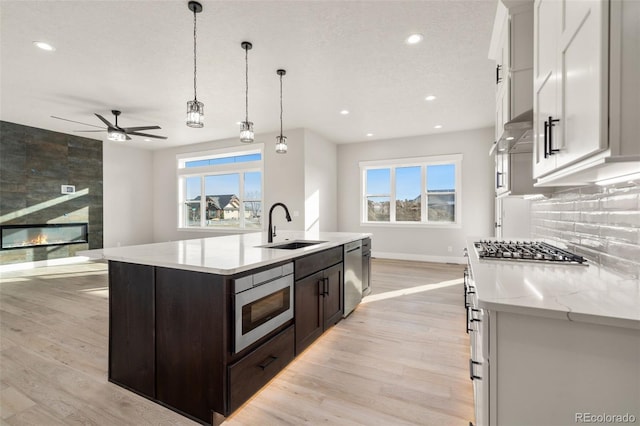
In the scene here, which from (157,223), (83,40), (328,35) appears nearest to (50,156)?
(157,223)

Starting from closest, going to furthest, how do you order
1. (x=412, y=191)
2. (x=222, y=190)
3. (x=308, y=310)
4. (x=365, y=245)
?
(x=308, y=310), (x=365, y=245), (x=412, y=191), (x=222, y=190)

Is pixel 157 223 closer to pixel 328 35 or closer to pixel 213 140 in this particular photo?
pixel 213 140

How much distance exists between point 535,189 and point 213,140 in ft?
22.4

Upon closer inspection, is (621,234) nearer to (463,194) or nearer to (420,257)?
(463,194)

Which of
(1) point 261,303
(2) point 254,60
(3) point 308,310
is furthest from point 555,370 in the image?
(2) point 254,60

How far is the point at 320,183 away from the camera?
21.6 feet

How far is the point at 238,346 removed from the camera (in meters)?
1.58

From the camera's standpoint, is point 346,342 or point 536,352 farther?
point 346,342

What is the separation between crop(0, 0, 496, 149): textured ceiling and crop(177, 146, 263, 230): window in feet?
5.52

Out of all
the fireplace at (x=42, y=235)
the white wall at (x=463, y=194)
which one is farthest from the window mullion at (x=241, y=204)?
the fireplace at (x=42, y=235)

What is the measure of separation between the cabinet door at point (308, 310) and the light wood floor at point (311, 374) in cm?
15

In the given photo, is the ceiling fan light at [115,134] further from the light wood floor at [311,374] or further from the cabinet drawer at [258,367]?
the cabinet drawer at [258,367]

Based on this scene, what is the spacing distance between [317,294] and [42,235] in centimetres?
687

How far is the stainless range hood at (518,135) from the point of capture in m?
1.55
